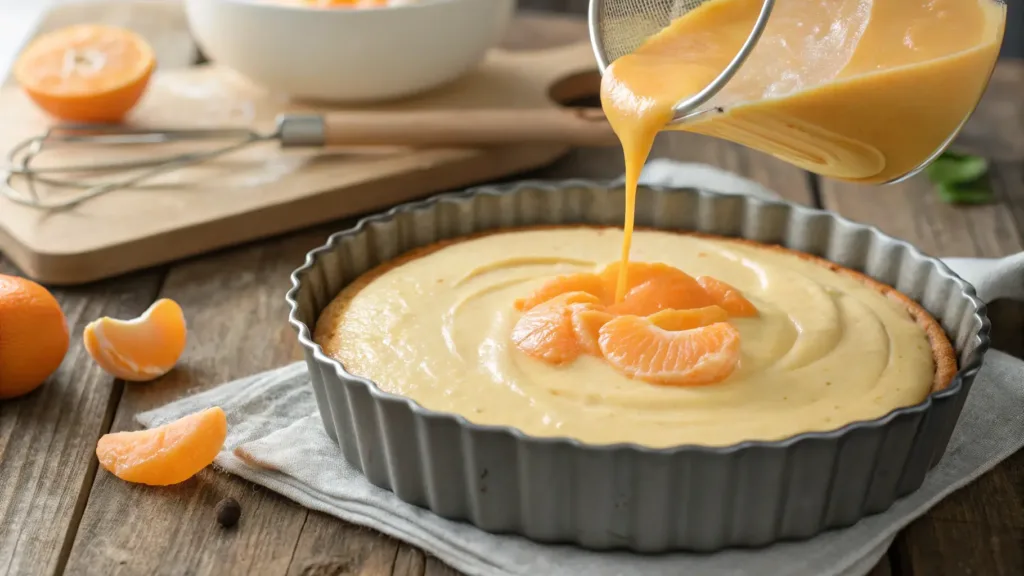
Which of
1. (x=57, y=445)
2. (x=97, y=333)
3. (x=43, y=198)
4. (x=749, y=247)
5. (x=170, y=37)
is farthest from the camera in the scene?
(x=170, y=37)

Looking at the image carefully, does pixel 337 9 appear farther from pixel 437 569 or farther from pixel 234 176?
pixel 437 569

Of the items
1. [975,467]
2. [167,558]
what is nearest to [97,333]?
[167,558]

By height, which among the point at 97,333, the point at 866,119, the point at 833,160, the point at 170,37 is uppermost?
the point at 866,119

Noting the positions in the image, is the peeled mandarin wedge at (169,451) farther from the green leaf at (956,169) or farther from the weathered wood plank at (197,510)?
the green leaf at (956,169)

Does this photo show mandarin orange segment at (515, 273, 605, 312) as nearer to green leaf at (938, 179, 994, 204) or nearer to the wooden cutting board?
the wooden cutting board

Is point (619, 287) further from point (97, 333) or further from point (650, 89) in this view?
point (97, 333)

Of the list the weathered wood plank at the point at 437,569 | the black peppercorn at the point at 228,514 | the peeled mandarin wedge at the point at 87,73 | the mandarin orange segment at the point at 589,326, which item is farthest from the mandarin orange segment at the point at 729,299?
the peeled mandarin wedge at the point at 87,73

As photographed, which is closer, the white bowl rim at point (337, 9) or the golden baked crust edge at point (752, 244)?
the golden baked crust edge at point (752, 244)
